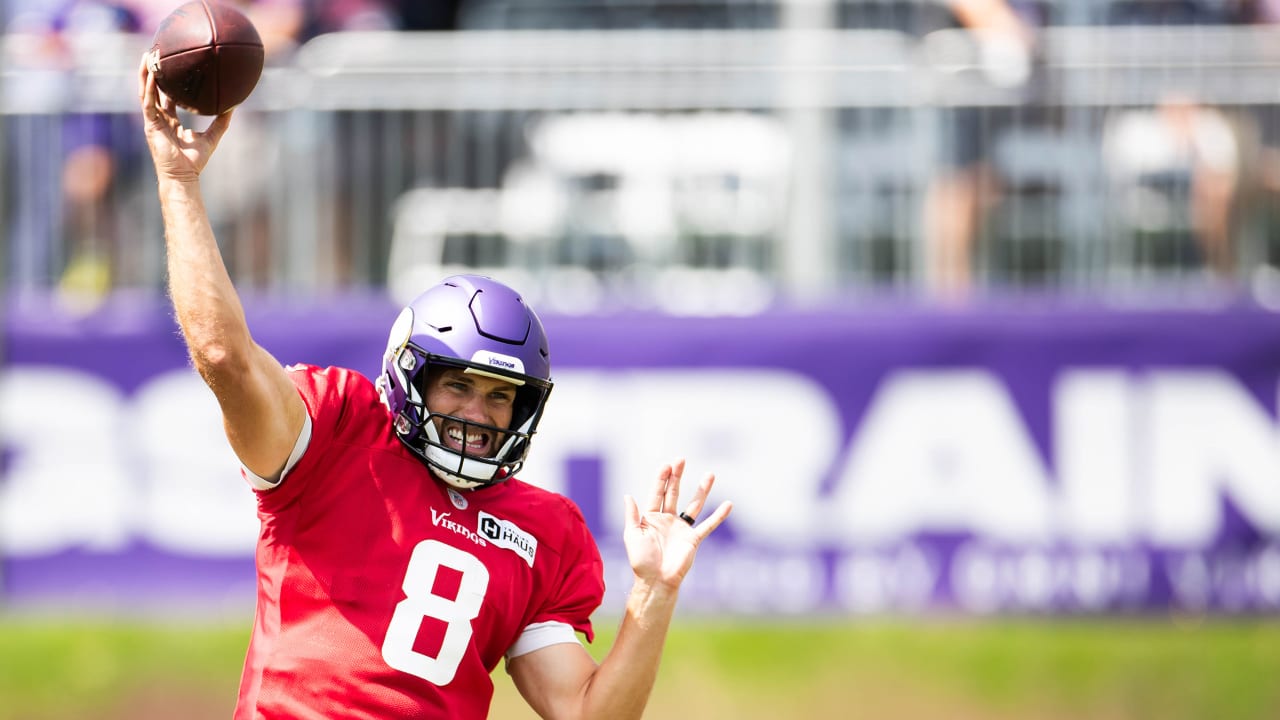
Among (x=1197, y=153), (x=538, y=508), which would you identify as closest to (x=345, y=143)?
(x=1197, y=153)

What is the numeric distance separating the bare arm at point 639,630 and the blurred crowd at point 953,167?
532cm

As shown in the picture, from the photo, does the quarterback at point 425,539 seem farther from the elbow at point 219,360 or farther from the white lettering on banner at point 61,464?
the white lettering on banner at point 61,464

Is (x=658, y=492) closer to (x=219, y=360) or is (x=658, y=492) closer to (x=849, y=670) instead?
(x=219, y=360)

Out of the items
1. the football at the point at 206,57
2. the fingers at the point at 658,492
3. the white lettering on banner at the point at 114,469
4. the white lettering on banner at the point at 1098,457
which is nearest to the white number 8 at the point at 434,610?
the fingers at the point at 658,492

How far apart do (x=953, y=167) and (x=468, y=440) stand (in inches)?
223

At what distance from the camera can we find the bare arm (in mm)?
Result: 4262

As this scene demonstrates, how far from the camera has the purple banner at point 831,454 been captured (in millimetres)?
9211

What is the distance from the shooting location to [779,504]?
9250 mm

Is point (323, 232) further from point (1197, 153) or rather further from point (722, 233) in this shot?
point (1197, 153)

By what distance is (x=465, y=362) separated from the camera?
4.28 meters

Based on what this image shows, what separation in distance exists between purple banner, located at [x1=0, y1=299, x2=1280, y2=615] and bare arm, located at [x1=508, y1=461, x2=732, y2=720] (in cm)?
466

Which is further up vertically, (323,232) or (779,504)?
(323,232)

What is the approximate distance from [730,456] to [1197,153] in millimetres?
3035

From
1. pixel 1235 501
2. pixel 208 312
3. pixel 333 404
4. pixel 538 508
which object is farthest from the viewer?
pixel 1235 501
